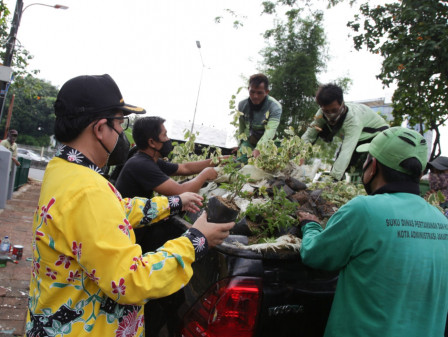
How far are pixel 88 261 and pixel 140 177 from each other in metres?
1.84

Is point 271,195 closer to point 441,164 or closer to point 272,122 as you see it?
point 272,122

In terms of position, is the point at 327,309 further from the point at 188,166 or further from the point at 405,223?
the point at 188,166

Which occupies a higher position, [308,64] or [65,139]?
[308,64]

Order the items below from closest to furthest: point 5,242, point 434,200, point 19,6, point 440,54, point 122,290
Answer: point 122,290 < point 434,200 < point 5,242 < point 440,54 < point 19,6

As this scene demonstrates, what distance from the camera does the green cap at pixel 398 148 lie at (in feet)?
5.65

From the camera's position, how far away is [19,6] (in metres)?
9.61

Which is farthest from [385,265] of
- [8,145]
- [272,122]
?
[8,145]

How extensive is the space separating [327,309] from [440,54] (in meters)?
6.99

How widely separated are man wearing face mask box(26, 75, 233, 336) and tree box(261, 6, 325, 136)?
17.7 metres

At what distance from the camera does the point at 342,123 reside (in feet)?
13.2

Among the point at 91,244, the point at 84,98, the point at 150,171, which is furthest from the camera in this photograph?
the point at 150,171

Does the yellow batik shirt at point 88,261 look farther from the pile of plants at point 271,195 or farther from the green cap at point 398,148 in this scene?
the green cap at point 398,148

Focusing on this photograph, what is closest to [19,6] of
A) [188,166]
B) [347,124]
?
→ [188,166]

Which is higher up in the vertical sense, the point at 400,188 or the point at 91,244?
the point at 400,188
